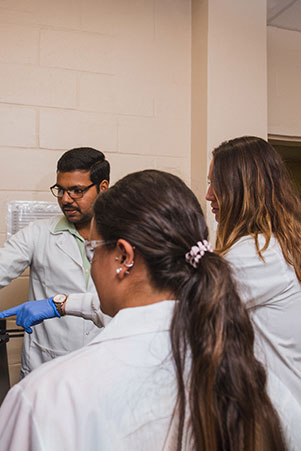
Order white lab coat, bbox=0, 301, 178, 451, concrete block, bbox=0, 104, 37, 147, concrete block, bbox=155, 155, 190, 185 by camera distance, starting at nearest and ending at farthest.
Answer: white lab coat, bbox=0, 301, 178, 451, concrete block, bbox=0, 104, 37, 147, concrete block, bbox=155, 155, 190, 185

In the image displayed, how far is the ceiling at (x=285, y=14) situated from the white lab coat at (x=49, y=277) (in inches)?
60.4

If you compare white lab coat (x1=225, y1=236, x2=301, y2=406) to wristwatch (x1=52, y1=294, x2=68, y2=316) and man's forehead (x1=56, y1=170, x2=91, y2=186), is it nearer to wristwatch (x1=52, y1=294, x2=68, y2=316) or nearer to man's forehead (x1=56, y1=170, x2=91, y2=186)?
wristwatch (x1=52, y1=294, x2=68, y2=316)

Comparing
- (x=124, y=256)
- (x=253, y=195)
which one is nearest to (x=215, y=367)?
(x=124, y=256)

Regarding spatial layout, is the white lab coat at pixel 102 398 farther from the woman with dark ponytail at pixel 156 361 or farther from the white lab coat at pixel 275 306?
the white lab coat at pixel 275 306

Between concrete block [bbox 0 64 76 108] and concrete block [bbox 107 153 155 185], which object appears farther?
concrete block [bbox 107 153 155 185]

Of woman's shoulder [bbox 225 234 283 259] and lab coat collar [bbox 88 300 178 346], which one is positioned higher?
woman's shoulder [bbox 225 234 283 259]

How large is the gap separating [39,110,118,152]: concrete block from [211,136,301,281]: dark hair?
36.1 inches

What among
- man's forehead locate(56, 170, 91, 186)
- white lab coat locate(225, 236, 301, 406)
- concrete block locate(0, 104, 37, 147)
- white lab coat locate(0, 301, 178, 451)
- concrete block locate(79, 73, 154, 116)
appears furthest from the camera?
concrete block locate(79, 73, 154, 116)

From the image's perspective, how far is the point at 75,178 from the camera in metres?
1.56

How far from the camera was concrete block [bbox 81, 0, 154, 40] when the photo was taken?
1.93m

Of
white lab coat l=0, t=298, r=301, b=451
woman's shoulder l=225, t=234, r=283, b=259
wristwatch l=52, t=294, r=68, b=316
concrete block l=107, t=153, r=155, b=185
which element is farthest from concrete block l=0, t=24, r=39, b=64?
white lab coat l=0, t=298, r=301, b=451

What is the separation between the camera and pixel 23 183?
5.97 feet

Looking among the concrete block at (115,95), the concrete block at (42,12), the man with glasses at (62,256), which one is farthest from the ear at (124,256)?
the concrete block at (42,12)

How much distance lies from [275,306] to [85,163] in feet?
2.92
